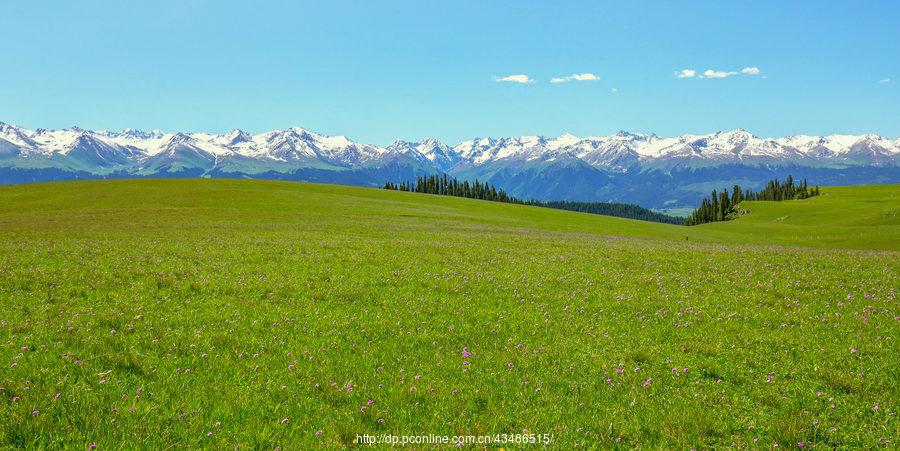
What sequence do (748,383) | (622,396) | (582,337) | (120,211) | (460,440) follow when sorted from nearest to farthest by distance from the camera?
A: (460,440) < (622,396) < (748,383) < (582,337) < (120,211)

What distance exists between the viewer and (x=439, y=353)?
1095 cm

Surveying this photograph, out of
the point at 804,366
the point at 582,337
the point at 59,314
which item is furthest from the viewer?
the point at 59,314

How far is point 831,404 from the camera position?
8.26m

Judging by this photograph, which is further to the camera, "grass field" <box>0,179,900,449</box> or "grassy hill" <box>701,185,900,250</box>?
"grassy hill" <box>701,185,900,250</box>

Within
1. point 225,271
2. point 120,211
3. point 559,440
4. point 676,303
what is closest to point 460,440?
point 559,440

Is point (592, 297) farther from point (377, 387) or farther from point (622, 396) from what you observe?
point (377, 387)

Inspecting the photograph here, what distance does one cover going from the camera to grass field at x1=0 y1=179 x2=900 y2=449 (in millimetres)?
7504

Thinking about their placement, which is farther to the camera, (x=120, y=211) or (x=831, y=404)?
(x=120, y=211)

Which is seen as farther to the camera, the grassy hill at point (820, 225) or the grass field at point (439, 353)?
the grassy hill at point (820, 225)

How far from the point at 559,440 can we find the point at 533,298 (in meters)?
9.62

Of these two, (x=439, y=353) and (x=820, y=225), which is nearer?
(x=439, y=353)

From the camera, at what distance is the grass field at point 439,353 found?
24.6ft

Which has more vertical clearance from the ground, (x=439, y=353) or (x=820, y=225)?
(x=439, y=353)

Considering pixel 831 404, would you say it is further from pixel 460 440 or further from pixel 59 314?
pixel 59 314
